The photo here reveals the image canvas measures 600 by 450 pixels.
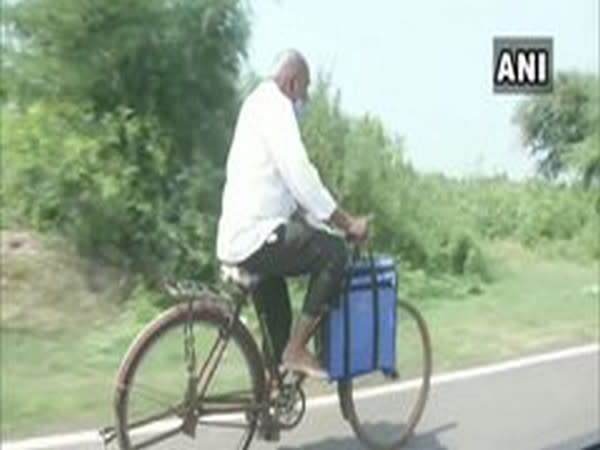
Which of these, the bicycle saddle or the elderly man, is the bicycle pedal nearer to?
the elderly man

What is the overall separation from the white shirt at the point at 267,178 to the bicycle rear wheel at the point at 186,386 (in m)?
0.27

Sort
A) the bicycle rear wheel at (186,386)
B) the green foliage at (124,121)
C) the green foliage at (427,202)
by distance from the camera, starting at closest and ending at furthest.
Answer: the bicycle rear wheel at (186,386), the green foliage at (124,121), the green foliage at (427,202)

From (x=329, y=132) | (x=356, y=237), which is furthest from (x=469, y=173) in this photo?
(x=356, y=237)

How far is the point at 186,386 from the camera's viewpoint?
16.3 ft

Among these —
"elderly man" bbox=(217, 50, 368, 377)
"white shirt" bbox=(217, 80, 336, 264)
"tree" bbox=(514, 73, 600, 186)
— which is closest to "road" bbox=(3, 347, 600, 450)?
"elderly man" bbox=(217, 50, 368, 377)

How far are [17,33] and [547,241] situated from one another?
3.12 meters

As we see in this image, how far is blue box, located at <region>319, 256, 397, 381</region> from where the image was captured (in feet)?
17.0

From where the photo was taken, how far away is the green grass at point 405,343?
5531mm

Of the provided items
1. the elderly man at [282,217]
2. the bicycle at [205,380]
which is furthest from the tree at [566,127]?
the bicycle at [205,380]

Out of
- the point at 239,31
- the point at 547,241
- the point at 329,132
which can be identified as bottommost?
the point at 547,241

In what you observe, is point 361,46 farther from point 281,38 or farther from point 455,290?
point 455,290

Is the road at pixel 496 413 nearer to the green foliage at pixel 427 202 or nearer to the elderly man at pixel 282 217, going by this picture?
the elderly man at pixel 282 217

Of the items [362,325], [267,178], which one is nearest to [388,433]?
[362,325]

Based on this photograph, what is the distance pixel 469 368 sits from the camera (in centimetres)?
665
